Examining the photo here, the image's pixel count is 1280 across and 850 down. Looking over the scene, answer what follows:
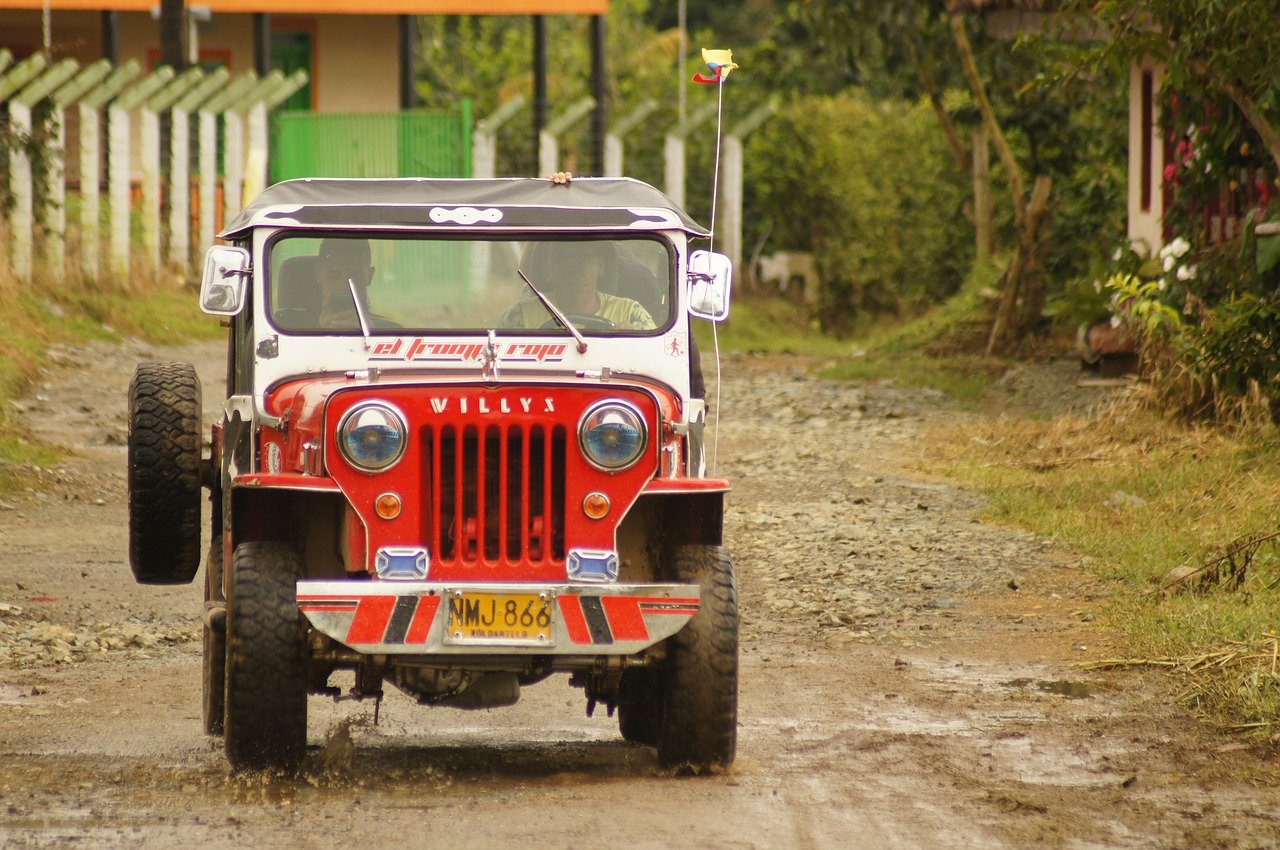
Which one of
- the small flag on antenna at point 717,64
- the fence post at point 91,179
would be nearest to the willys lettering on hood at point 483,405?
the small flag on antenna at point 717,64

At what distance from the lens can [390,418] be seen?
5688 mm

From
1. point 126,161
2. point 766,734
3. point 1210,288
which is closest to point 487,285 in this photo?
point 766,734

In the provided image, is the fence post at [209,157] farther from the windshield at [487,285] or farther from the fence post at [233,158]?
the windshield at [487,285]

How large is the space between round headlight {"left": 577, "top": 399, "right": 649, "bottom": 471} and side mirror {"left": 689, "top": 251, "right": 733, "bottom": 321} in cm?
88

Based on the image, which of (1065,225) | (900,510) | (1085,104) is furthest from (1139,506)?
(1085,104)

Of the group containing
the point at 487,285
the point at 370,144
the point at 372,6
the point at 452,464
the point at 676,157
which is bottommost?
the point at 452,464

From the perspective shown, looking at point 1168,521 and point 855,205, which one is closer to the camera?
point 1168,521

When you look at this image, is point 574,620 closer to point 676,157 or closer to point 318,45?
point 676,157

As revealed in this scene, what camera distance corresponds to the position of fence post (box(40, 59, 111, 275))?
60.5 feet

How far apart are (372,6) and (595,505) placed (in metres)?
19.7

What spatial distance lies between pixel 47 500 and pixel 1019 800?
25.2 ft

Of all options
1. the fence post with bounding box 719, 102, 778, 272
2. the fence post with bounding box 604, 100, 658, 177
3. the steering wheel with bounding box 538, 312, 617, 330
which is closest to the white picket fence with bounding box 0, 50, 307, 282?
the fence post with bounding box 604, 100, 658, 177

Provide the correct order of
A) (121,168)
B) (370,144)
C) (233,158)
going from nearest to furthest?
(121,168), (233,158), (370,144)

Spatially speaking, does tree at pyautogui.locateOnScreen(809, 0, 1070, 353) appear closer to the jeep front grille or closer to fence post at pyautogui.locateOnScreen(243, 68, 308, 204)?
fence post at pyautogui.locateOnScreen(243, 68, 308, 204)
